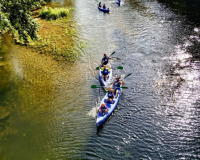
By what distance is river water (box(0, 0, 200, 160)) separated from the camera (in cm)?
873

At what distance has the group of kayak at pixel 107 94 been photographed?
32.9 ft

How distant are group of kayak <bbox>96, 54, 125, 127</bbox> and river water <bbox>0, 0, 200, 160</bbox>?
1.56ft

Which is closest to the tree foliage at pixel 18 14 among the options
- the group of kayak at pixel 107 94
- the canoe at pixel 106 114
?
the group of kayak at pixel 107 94

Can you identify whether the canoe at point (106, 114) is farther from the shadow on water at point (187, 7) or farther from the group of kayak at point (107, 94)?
the shadow on water at point (187, 7)

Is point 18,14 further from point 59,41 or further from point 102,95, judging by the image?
point 59,41

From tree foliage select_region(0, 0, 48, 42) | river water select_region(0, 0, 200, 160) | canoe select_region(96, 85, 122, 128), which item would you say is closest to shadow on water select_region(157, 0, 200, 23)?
river water select_region(0, 0, 200, 160)

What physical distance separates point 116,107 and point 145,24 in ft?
47.6

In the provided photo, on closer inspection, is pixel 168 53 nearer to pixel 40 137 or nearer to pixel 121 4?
pixel 40 137

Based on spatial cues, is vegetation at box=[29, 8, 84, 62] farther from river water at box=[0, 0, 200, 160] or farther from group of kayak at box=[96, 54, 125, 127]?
group of kayak at box=[96, 54, 125, 127]

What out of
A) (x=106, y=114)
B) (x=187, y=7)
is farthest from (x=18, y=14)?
(x=187, y=7)

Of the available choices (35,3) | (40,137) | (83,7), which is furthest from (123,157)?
(83,7)

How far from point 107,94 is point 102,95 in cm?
55

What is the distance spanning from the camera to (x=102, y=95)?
1198 centimetres

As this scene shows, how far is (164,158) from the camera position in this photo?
26.8 ft
